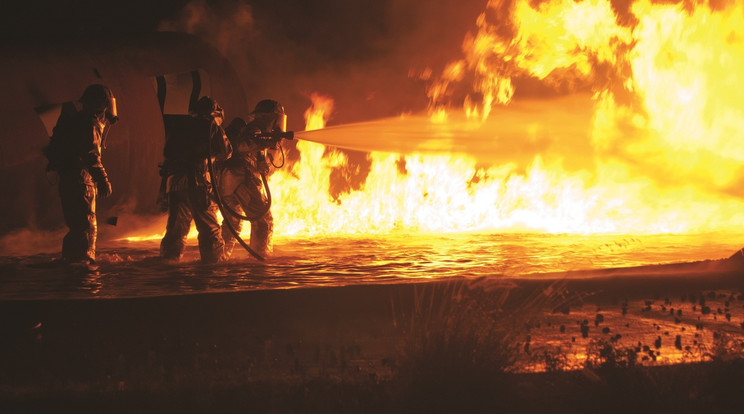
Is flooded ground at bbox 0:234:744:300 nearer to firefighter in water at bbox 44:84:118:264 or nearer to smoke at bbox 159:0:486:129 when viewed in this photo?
firefighter in water at bbox 44:84:118:264

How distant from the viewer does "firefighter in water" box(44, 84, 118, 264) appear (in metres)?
7.43

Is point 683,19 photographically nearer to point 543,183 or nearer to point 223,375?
point 543,183

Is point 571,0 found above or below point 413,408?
above

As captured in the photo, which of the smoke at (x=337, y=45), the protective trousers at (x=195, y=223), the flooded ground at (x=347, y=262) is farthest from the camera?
the smoke at (x=337, y=45)

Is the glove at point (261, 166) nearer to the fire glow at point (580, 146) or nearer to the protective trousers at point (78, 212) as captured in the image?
the protective trousers at point (78, 212)

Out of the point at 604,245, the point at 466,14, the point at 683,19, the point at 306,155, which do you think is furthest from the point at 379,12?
the point at 604,245

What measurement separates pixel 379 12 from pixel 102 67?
5.82 meters

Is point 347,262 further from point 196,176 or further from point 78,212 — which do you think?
point 78,212

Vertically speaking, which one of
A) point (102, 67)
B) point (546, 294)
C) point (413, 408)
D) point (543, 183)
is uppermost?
point (102, 67)

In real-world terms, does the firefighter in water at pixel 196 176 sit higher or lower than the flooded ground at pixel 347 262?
higher

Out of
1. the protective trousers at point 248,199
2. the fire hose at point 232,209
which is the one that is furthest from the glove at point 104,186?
the protective trousers at point 248,199

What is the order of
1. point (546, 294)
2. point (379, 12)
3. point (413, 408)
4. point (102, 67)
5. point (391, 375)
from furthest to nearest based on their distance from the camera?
point (379, 12)
point (102, 67)
point (546, 294)
point (391, 375)
point (413, 408)

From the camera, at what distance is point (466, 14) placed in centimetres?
1321

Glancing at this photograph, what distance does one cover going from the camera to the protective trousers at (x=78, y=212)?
24.5 ft
